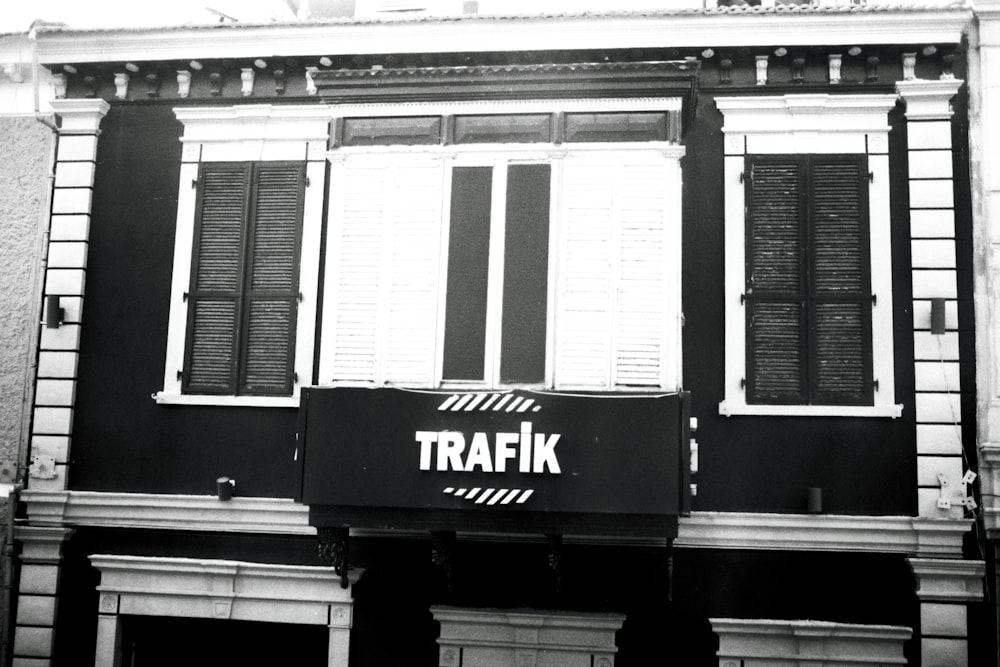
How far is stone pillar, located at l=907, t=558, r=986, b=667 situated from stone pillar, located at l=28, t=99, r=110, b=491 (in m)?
8.36

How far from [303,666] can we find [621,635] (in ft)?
10.5

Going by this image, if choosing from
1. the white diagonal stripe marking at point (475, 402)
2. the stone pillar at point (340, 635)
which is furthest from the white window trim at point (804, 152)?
the stone pillar at point (340, 635)

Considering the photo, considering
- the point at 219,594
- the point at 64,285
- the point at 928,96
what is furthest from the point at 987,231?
the point at 64,285

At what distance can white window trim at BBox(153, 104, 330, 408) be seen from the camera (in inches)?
424

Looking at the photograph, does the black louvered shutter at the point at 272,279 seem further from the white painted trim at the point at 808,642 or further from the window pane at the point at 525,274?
the white painted trim at the point at 808,642

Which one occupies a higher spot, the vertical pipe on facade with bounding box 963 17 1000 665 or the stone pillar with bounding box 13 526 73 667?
the vertical pipe on facade with bounding box 963 17 1000 665

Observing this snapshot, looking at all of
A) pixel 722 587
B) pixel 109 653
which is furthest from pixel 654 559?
pixel 109 653

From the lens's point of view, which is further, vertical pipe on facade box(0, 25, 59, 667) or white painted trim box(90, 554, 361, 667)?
vertical pipe on facade box(0, 25, 59, 667)

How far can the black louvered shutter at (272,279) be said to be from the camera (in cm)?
1079

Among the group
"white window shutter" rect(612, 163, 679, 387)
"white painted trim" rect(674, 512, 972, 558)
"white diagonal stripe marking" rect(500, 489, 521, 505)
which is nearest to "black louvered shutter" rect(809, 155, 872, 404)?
"white painted trim" rect(674, 512, 972, 558)

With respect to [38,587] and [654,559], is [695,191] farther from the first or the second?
[38,587]

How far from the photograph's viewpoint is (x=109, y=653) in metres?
10.5

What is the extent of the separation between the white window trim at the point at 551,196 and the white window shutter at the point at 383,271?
2.0 inches

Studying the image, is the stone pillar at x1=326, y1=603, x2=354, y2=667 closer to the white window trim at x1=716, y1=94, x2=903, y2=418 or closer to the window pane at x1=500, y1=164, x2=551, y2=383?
the window pane at x1=500, y1=164, x2=551, y2=383
